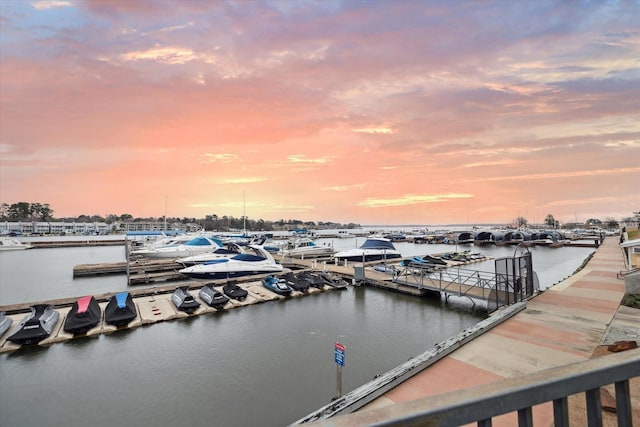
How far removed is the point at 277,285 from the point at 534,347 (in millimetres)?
17040

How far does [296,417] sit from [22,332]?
1334 cm

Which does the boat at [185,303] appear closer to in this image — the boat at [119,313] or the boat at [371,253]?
the boat at [119,313]

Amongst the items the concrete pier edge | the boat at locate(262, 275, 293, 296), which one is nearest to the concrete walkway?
the concrete pier edge

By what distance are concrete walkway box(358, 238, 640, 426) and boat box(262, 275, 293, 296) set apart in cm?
1466

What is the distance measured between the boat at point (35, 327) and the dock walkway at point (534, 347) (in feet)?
49.8

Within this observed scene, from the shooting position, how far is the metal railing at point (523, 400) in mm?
1333

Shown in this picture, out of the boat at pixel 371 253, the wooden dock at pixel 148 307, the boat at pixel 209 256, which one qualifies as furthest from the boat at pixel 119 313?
the boat at pixel 371 253

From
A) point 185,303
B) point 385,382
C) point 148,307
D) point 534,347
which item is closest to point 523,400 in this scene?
point 385,382

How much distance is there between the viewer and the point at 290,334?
52.5 feet

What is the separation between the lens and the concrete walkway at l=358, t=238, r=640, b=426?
7.62 metres

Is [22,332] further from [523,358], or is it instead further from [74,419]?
[523,358]

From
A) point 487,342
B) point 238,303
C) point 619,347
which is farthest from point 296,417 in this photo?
point 238,303

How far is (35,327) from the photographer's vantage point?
14.4 metres

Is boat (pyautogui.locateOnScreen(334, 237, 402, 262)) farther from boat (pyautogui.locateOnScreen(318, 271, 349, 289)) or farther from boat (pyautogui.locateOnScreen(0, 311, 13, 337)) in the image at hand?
boat (pyautogui.locateOnScreen(0, 311, 13, 337))
